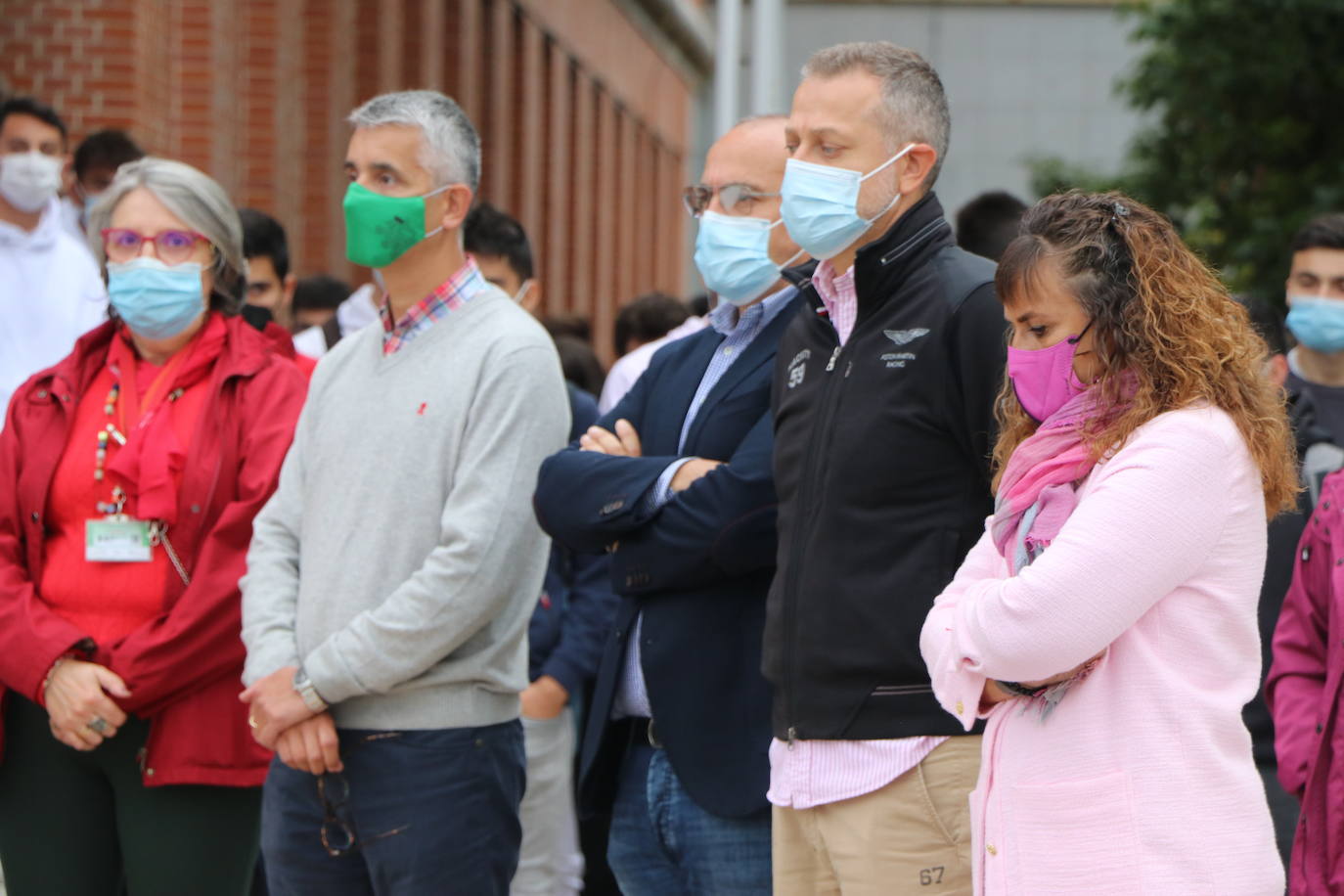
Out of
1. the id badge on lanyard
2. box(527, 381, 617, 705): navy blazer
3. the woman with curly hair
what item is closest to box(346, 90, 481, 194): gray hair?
the id badge on lanyard

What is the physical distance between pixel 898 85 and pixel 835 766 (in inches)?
54.3

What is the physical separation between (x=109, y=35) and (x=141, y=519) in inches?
254

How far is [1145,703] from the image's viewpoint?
3.07 m

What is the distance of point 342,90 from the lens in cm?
1441

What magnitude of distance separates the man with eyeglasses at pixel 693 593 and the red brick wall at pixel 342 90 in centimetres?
681

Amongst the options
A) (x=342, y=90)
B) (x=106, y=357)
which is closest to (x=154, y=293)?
(x=106, y=357)

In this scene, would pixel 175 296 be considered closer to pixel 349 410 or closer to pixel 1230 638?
pixel 349 410

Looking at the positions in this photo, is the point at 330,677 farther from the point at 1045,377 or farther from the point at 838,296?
the point at 1045,377

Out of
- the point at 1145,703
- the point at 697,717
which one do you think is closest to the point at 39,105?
the point at 697,717

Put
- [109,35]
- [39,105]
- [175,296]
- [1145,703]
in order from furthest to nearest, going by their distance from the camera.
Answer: [109,35], [39,105], [175,296], [1145,703]

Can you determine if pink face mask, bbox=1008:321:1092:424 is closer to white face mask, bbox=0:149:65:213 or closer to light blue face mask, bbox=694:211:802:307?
light blue face mask, bbox=694:211:802:307

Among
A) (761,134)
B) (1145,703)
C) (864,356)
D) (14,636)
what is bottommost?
(14,636)

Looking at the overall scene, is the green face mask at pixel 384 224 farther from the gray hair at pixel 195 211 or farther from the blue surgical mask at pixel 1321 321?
the blue surgical mask at pixel 1321 321

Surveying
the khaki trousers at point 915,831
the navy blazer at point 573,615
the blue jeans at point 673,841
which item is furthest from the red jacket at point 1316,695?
the navy blazer at point 573,615
